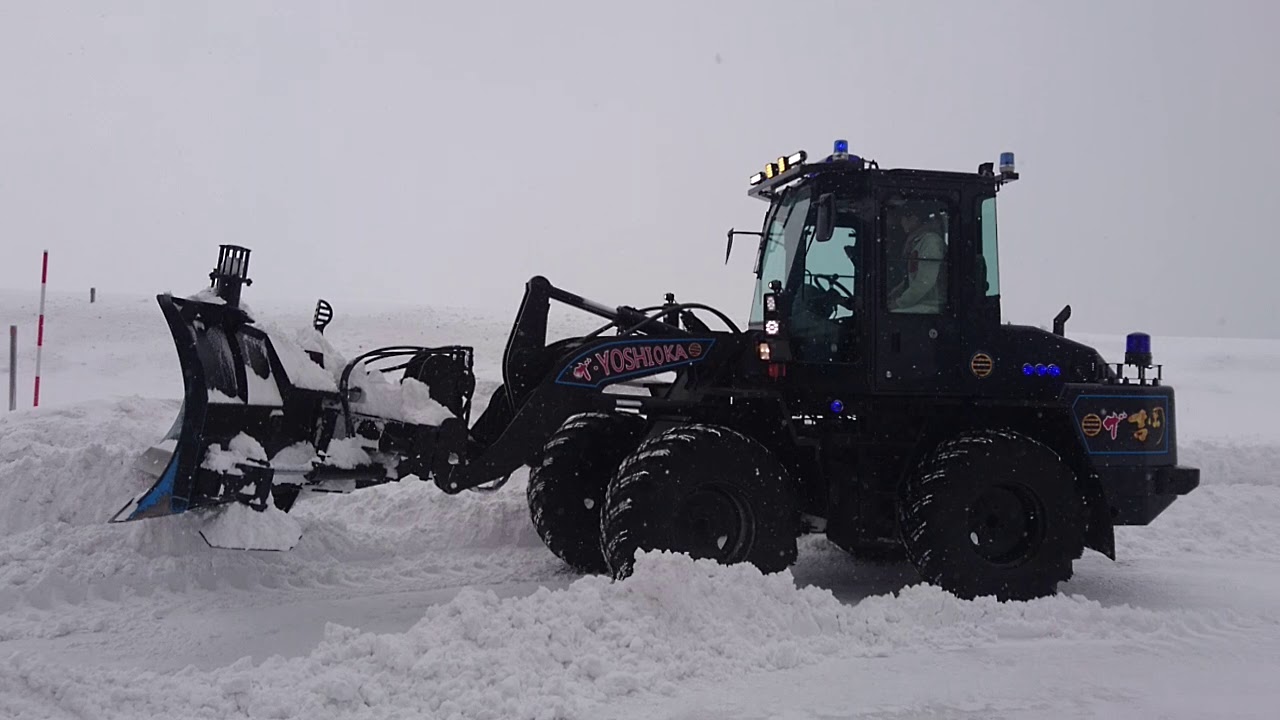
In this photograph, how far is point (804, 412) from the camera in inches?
254

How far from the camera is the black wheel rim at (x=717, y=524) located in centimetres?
584

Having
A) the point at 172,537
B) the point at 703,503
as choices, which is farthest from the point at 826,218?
the point at 172,537

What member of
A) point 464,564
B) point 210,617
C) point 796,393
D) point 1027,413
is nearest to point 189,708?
point 210,617

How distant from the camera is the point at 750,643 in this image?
4652 millimetres

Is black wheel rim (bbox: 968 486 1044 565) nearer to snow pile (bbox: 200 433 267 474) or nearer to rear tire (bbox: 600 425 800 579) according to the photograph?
rear tire (bbox: 600 425 800 579)

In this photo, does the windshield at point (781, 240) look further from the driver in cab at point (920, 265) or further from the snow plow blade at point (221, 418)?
the snow plow blade at point (221, 418)

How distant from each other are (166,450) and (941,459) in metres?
4.57

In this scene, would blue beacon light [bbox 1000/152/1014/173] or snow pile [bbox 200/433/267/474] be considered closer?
snow pile [bbox 200/433/267/474]

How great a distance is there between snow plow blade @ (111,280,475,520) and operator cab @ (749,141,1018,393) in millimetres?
2340

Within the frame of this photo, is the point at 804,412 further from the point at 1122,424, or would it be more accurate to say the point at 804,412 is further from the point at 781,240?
the point at 1122,424

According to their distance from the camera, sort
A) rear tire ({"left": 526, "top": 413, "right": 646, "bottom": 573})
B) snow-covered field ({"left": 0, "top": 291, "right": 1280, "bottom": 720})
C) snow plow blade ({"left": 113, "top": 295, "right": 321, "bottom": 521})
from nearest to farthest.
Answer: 1. snow-covered field ({"left": 0, "top": 291, "right": 1280, "bottom": 720})
2. snow plow blade ({"left": 113, "top": 295, "right": 321, "bottom": 521})
3. rear tire ({"left": 526, "top": 413, "right": 646, "bottom": 573})

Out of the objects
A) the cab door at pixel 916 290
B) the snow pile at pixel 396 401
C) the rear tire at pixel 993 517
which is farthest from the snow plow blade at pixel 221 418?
the rear tire at pixel 993 517

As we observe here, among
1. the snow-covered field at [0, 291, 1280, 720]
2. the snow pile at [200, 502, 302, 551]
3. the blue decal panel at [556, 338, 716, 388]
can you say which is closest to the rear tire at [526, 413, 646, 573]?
the snow-covered field at [0, 291, 1280, 720]

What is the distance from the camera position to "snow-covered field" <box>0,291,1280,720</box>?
13.0ft
